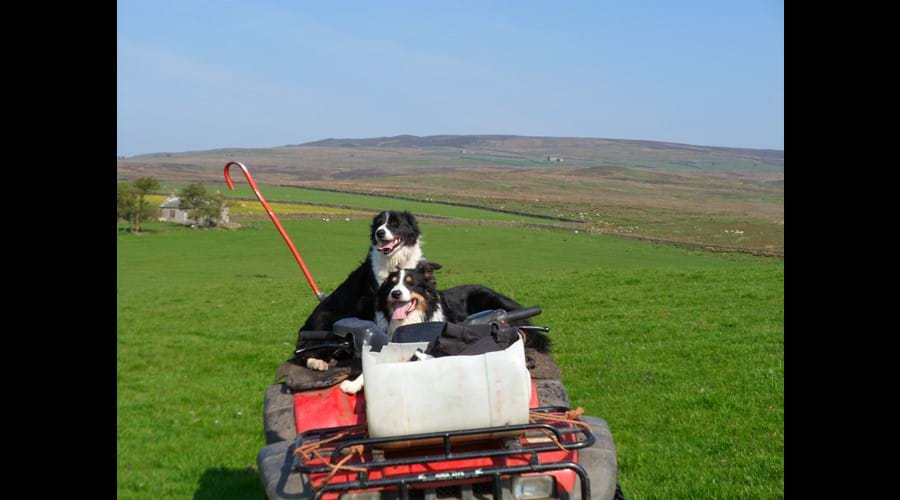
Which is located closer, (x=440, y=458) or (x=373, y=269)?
(x=440, y=458)

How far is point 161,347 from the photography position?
15641 millimetres

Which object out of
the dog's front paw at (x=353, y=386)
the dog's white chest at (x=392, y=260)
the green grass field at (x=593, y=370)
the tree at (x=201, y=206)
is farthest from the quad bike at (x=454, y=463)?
the tree at (x=201, y=206)

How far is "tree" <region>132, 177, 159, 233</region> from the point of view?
49766mm

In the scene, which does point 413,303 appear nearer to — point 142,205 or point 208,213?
point 142,205

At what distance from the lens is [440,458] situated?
12.6ft

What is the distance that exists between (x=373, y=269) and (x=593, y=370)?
15.7ft

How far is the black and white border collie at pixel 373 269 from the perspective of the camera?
23.5 feet

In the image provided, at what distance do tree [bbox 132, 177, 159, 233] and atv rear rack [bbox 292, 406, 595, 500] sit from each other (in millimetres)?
47448

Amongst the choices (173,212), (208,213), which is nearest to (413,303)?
(208,213)

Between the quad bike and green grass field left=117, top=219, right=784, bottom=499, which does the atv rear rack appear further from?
green grass field left=117, top=219, right=784, bottom=499
